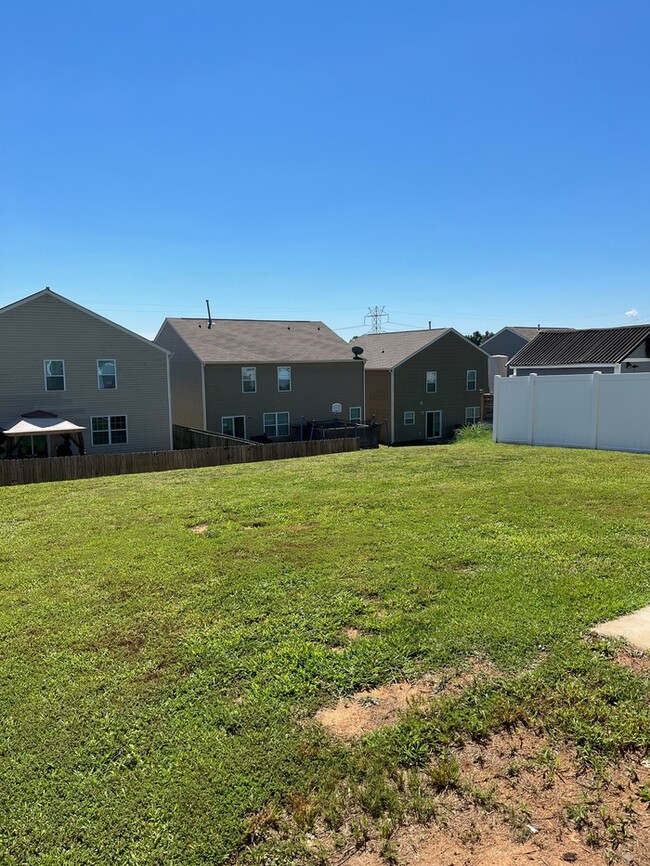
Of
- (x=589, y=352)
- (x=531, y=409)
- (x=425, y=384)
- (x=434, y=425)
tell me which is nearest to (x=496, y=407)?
(x=531, y=409)

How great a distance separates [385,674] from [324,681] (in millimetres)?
413

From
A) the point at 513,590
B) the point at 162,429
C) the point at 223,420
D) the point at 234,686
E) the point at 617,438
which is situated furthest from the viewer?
the point at 223,420

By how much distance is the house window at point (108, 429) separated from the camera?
2386cm

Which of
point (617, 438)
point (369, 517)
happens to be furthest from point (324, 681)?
point (617, 438)

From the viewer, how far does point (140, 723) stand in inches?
137

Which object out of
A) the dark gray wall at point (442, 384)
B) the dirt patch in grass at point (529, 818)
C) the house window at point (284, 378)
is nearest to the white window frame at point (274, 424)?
the house window at point (284, 378)

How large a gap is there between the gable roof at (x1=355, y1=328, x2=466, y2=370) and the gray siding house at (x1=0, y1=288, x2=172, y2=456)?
13.3 meters

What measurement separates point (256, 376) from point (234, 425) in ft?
8.51

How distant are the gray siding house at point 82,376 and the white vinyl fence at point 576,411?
1468 centimetres

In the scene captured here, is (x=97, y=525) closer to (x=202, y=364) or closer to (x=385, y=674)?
(x=385, y=674)

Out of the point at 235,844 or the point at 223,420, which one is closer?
the point at 235,844

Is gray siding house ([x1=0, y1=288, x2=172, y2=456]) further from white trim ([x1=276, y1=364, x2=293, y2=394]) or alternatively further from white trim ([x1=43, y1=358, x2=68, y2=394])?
white trim ([x1=276, y1=364, x2=293, y2=394])

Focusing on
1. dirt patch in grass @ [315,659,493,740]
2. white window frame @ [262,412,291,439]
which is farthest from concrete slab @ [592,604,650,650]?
white window frame @ [262,412,291,439]

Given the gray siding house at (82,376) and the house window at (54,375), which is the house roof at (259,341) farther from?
the house window at (54,375)
